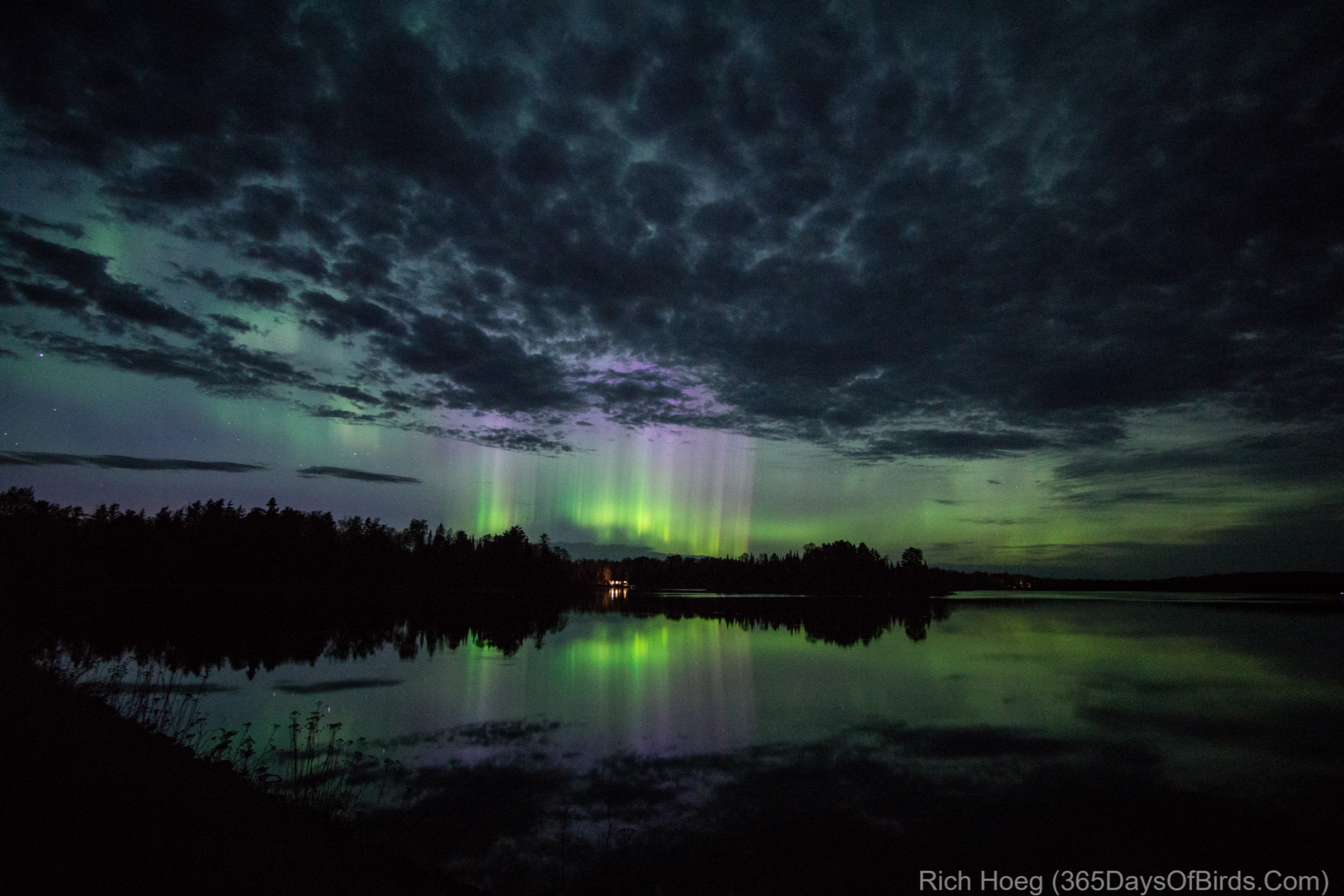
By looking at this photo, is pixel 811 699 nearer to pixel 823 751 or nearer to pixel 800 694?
pixel 800 694

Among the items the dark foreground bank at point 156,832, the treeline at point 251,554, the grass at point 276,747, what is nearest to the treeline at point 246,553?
the treeline at point 251,554

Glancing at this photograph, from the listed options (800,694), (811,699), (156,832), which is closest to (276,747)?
(156,832)

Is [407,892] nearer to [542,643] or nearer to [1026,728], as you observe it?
[1026,728]

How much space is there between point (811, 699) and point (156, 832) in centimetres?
2362

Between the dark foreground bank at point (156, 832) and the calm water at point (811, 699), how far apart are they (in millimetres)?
6074

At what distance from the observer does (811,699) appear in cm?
2758

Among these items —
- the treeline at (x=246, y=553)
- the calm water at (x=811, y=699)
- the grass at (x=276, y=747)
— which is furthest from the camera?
the treeline at (x=246, y=553)

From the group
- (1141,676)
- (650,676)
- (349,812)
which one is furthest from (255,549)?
(1141,676)

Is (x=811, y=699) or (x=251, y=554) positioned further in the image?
(x=251, y=554)

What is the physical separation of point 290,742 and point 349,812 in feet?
24.4

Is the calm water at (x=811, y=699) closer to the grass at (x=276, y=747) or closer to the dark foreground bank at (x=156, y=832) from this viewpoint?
the grass at (x=276, y=747)

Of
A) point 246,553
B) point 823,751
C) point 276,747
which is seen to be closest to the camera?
point 276,747

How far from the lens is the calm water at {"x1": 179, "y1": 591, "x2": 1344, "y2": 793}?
19.6 meters

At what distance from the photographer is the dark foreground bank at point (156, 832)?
26.2 feet
